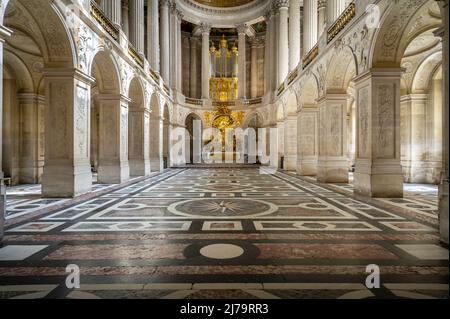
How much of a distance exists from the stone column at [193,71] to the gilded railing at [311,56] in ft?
59.5

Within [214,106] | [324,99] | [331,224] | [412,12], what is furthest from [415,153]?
[214,106]

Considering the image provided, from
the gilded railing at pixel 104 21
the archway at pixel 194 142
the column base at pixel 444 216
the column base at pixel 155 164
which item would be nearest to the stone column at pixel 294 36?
the column base at pixel 155 164

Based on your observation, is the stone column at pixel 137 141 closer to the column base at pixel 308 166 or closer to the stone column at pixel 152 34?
the stone column at pixel 152 34

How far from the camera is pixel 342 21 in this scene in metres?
10.2

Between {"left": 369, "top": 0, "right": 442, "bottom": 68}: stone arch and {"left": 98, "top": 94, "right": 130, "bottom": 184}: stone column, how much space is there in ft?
32.0

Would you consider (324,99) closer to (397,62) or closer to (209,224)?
(397,62)

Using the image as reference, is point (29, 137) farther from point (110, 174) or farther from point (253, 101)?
point (253, 101)

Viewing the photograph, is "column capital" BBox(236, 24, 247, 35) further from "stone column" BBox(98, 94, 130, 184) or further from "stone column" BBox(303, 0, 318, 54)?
"stone column" BBox(98, 94, 130, 184)

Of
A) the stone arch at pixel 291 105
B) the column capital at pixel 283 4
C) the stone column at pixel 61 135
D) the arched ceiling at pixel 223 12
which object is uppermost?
the arched ceiling at pixel 223 12

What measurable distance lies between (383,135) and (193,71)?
1041 inches

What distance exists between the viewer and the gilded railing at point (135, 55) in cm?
1375

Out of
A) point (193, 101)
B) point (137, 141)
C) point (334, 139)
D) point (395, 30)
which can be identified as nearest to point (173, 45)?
point (193, 101)
